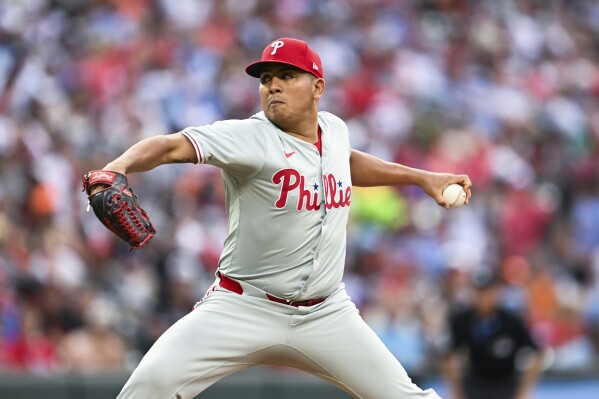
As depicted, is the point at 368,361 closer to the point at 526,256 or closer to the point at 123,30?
the point at 526,256

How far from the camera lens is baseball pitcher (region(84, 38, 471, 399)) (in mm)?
5023

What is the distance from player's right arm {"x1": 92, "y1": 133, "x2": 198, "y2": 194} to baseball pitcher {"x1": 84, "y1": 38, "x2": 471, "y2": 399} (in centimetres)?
19

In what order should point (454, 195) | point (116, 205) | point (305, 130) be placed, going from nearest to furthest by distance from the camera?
point (116, 205) < point (305, 130) < point (454, 195)

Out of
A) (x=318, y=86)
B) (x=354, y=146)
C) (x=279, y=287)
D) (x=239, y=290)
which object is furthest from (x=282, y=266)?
(x=354, y=146)

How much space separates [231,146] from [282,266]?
0.63 meters

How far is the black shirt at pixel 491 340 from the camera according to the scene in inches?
332

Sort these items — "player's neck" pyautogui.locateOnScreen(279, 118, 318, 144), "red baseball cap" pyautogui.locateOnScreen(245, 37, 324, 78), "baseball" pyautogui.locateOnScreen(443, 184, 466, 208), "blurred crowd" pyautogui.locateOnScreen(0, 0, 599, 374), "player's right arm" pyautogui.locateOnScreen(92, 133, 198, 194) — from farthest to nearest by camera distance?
"blurred crowd" pyautogui.locateOnScreen(0, 0, 599, 374) → "baseball" pyautogui.locateOnScreen(443, 184, 466, 208) → "player's neck" pyautogui.locateOnScreen(279, 118, 318, 144) → "red baseball cap" pyautogui.locateOnScreen(245, 37, 324, 78) → "player's right arm" pyautogui.locateOnScreen(92, 133, 198, 194)

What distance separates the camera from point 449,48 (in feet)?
52.0

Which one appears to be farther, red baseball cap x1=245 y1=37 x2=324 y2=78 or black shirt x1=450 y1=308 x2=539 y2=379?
black shirt x1=450 y1=308 x2=539 y2=379

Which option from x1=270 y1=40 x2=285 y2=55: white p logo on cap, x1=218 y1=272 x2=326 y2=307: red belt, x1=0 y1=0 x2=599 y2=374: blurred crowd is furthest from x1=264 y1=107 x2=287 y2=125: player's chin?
x1=0 y1=0 x2=599 y2=374: blurred crowd

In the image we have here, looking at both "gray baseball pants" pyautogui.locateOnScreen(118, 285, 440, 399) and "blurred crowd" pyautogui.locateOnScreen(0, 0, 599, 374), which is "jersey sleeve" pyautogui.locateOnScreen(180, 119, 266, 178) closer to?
"gray baseball pants" pyautogui.locateOnScreen(118, 285, 440, 399)

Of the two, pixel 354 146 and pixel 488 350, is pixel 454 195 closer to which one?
pixel 488 350

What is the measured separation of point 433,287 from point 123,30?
4.71m

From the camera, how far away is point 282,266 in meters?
5.18
